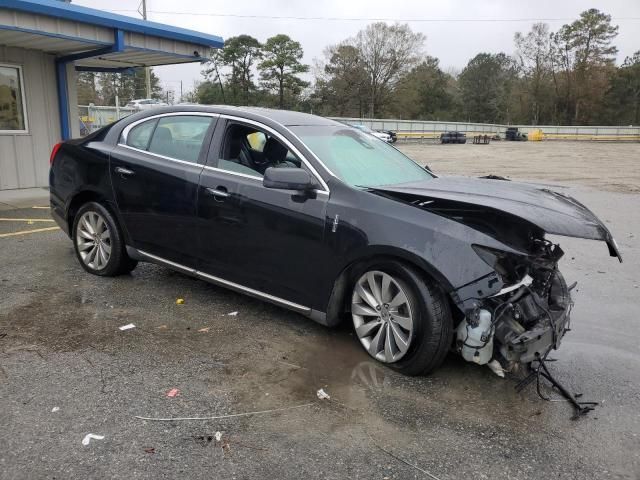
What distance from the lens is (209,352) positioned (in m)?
3.85

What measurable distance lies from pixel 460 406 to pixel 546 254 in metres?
1.17

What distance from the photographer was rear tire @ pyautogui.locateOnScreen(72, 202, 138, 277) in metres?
5.16

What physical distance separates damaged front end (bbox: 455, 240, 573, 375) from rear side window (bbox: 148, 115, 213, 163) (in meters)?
2.51

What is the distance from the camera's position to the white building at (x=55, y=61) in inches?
369

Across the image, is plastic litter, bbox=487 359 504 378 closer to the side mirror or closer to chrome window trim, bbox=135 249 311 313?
chrome window trim, bbox=135 249 311 313

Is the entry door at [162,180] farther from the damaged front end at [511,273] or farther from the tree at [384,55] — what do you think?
the tree at [384,55]

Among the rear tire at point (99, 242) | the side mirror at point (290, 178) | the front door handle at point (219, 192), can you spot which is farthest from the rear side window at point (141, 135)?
the side mirror at point (290, 178)

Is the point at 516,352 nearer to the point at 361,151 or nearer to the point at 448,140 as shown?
the point at 361,151

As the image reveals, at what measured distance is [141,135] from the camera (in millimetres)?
5043

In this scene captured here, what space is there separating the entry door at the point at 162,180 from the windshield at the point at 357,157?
958 mm

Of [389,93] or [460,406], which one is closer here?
[460,406]

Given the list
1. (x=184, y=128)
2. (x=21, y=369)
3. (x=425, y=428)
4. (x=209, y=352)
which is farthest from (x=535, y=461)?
(x=184, y=128)

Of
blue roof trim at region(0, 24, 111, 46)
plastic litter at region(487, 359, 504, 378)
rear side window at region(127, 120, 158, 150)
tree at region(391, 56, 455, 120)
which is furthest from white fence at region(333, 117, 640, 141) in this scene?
plastic litter at region(487, 359, 504, 378)

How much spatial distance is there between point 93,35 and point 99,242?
5827mm
